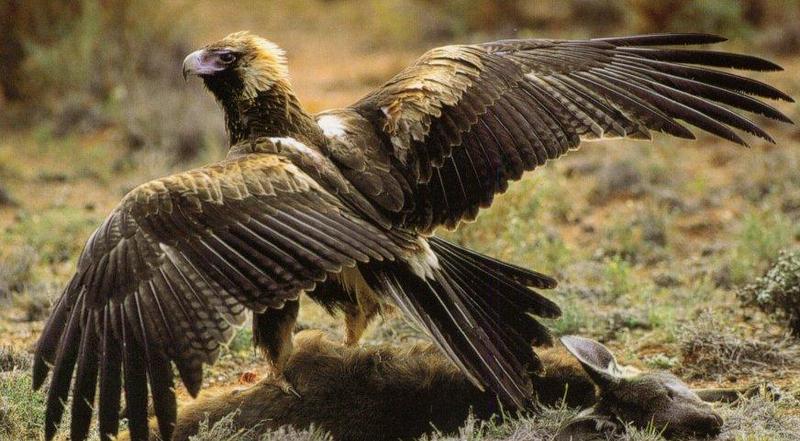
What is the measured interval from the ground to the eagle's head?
1391mm

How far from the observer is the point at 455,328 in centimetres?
502

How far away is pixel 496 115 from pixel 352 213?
1.02m

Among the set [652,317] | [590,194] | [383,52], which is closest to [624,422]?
[652,317]

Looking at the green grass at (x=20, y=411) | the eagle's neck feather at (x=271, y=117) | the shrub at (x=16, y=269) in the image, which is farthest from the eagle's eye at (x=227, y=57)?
the shrub at (x=16, y=269)

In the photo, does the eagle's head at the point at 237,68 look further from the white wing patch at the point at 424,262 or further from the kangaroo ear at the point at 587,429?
the kangaroo ear at the point at 587,429

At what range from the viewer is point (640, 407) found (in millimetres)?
4812

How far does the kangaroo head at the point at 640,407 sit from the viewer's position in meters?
4.76

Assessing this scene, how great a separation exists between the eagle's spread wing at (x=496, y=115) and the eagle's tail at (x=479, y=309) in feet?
0.97

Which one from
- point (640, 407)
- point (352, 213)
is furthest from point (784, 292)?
point (352, 213)

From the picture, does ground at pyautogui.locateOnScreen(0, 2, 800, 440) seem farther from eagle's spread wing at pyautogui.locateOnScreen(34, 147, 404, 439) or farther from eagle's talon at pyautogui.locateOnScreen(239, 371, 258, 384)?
eagle's spread wing at pyautogui.locateOnScreen(34, 147, 404, 439)

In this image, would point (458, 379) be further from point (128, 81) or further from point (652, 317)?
point (128, 81)

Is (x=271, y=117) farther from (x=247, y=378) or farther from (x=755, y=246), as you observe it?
(x=755, y=246)

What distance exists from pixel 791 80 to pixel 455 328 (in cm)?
802

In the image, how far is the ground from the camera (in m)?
A: 6.00
